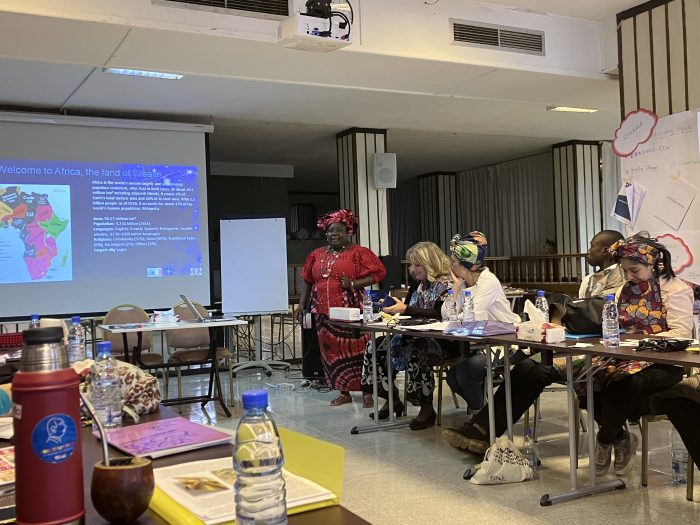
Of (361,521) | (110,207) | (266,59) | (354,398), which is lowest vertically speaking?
(354,398)

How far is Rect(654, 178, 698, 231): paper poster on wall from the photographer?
448cm

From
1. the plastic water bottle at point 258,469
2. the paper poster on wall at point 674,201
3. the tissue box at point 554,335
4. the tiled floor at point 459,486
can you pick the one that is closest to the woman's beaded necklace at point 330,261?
the tiled floor at point 459,486

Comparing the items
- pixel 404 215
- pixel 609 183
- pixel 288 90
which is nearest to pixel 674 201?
pixel 288 90

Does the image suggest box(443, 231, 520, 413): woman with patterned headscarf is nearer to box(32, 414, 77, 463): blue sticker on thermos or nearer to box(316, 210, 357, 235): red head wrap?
box(316, 210, 357, 235): red head wrap

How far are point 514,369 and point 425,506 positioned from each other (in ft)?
3.23

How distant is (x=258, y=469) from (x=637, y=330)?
3067 millimetres

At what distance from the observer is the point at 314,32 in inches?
163

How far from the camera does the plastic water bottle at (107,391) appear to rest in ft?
5.13

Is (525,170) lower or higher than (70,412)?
higher

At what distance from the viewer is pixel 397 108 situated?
765 centimetres

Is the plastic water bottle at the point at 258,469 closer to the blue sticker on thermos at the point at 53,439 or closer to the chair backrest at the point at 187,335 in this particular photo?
the blue sticker on thermos at the point at 53,439

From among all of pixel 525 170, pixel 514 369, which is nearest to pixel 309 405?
pixel 514 369

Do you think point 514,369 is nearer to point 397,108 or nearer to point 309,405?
point 309,405

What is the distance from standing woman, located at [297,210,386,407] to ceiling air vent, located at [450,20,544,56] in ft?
5.52
